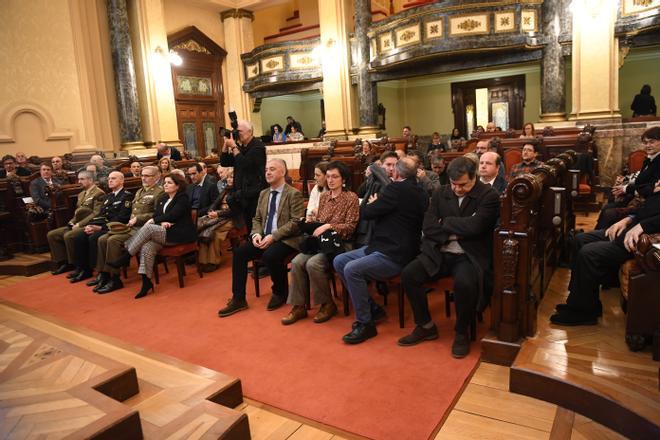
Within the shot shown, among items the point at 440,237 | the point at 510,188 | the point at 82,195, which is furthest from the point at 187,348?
the point at 82,195

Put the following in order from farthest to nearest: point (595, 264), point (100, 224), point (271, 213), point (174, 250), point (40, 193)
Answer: point (40, 193)
point (100, 224)
point (174, 250)
point (271, 213)
point (595, 264)

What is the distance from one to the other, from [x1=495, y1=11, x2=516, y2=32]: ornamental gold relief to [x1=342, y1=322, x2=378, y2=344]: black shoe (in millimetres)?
7737

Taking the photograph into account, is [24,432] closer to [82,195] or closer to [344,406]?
[344,406]

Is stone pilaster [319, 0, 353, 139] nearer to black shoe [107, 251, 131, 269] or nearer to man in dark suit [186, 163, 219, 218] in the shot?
man in dark suit [186, 163, 219, 218]

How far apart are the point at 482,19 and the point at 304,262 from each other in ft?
24.5

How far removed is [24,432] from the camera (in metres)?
1.92

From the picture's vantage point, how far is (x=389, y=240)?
10.4ft

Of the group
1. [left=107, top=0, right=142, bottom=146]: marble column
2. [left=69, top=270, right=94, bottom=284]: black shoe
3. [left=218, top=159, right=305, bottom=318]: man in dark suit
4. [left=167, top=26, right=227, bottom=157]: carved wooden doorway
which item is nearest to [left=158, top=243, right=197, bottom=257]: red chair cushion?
[left=218, top=159, right=305, bottom=318]: man in dark suit

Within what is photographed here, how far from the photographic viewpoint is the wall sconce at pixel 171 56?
10859 millimetres

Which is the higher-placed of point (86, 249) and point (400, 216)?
point (400, 216)

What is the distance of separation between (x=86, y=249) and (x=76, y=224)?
368 millimetres

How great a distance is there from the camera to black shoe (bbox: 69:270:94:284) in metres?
5.11

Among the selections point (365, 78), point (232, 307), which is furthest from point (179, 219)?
point (365, 78)

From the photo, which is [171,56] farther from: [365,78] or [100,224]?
[100,224]
